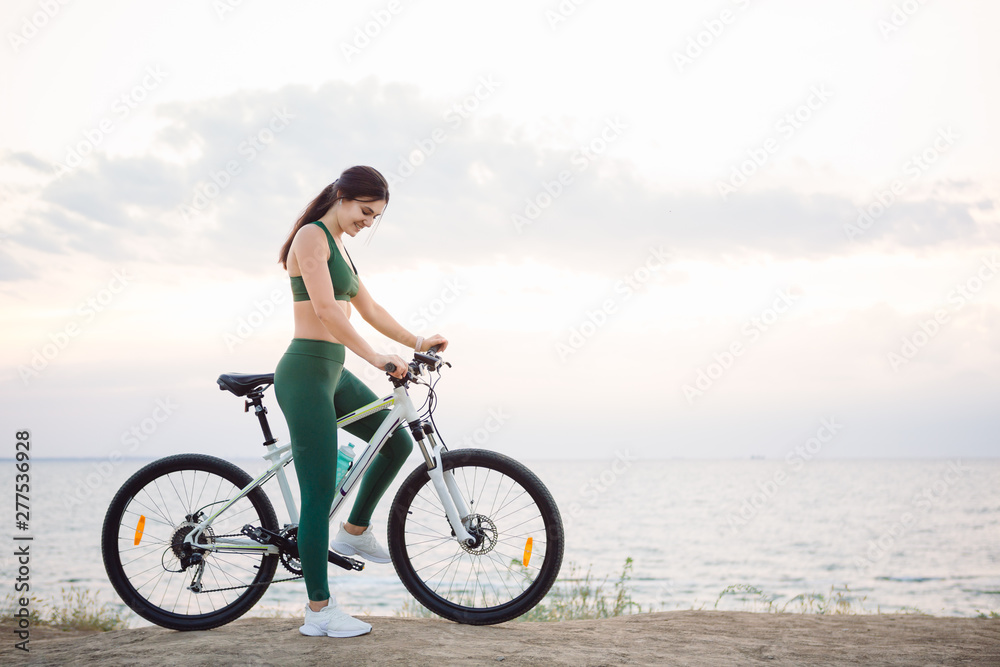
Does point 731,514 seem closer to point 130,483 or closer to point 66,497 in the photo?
point 130,483

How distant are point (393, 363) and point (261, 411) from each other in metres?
0.81

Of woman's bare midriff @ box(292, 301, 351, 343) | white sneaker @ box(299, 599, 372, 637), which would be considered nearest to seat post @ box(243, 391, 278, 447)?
woman's bare midriff @ box(292, 301, 351, 343)

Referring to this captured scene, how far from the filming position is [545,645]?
3.39 m

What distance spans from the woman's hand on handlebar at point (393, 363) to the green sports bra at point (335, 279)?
1.19ft

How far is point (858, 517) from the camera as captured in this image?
33.2 meters

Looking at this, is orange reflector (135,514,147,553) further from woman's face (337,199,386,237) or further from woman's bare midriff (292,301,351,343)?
woman's face (337,199,386,237)

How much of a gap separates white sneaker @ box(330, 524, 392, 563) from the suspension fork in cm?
43

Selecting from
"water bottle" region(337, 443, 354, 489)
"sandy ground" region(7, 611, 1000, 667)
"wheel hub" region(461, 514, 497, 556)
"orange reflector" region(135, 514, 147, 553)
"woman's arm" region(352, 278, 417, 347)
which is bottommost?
"sandy ground" region(7, 611, 1000, 667)

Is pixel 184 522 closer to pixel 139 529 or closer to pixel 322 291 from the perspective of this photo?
pixel 139 529

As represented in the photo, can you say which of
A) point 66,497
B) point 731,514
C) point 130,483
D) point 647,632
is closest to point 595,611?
point 647,632

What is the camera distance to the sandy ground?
3.12 meters

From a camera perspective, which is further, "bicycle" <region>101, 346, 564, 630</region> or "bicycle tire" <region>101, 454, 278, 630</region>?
"bicycle tire" <region>101, 454, 278, 630</region>

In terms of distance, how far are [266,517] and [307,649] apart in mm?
723

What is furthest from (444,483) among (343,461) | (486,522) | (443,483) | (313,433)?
(313,433)
